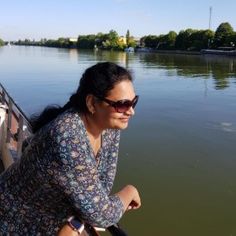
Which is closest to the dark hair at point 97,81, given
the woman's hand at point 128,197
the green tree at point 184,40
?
the woman's hand at point 128,197

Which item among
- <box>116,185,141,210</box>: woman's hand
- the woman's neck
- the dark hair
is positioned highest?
the dark hair

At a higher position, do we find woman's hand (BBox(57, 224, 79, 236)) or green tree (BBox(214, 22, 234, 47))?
green tree (BBox(214, 22, 234, 47))

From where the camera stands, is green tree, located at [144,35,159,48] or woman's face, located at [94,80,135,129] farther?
green tree, located at [144,35,159,48]

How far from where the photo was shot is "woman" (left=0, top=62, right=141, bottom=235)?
141 centimetres

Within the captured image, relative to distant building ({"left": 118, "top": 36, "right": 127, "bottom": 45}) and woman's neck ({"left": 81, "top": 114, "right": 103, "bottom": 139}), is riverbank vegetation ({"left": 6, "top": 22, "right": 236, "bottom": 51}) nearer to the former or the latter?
distant building ({"left": 118, "top": 36, "right": 127, "bottom": 45})

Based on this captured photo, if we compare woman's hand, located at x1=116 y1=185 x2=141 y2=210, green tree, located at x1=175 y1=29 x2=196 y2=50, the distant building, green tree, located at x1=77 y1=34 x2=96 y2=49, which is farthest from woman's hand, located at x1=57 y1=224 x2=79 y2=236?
green tree, located at x1=77 y1=34 x2=96 y2=49

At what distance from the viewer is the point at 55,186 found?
1443 mm

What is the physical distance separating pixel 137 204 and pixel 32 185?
53cm

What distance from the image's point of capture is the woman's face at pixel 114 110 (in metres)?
1.54

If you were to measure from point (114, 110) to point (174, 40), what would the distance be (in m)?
106

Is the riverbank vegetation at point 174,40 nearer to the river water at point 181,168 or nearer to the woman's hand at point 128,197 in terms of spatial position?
the river water at point 181,168

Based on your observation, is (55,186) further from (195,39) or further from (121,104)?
(195,39)

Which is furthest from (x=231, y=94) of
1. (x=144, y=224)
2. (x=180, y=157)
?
(x=144, y=224)

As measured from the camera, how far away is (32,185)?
149 centimetres
